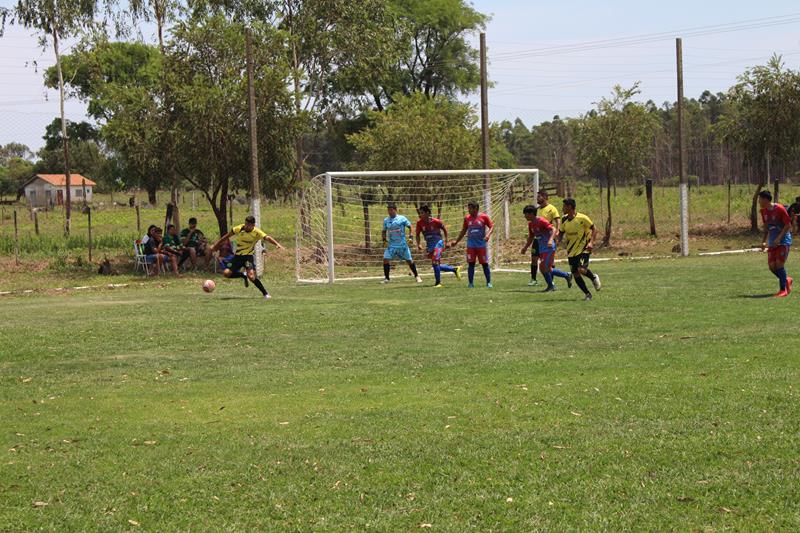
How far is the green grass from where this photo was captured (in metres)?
6.27

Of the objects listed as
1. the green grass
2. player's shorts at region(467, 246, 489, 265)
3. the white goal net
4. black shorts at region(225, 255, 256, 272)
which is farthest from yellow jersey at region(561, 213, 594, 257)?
the white goal net

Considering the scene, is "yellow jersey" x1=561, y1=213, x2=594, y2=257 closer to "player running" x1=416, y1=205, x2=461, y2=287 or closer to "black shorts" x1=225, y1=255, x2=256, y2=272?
"player running" x1=416, y1=205, x2=461, y2=287

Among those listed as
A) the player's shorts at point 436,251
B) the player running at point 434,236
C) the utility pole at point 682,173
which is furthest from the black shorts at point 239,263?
the utility pole at point 682,173

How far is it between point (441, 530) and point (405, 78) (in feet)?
167

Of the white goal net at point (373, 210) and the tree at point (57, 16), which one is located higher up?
the tree at point (57, 16)

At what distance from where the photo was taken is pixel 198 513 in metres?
6.28

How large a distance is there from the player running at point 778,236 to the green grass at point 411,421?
1.35 meters

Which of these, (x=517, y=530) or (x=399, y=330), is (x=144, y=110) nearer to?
(x=399, y=330)

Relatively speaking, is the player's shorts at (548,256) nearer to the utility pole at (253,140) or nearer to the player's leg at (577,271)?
the player's leg at (577,271)

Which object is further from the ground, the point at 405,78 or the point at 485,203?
the point at 405,78

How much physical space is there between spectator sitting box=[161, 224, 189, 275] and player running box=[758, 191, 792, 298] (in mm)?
16776

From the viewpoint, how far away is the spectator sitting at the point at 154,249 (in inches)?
1123

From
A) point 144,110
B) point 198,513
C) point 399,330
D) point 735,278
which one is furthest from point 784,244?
point 144,110

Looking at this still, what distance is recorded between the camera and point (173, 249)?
94.0ft
